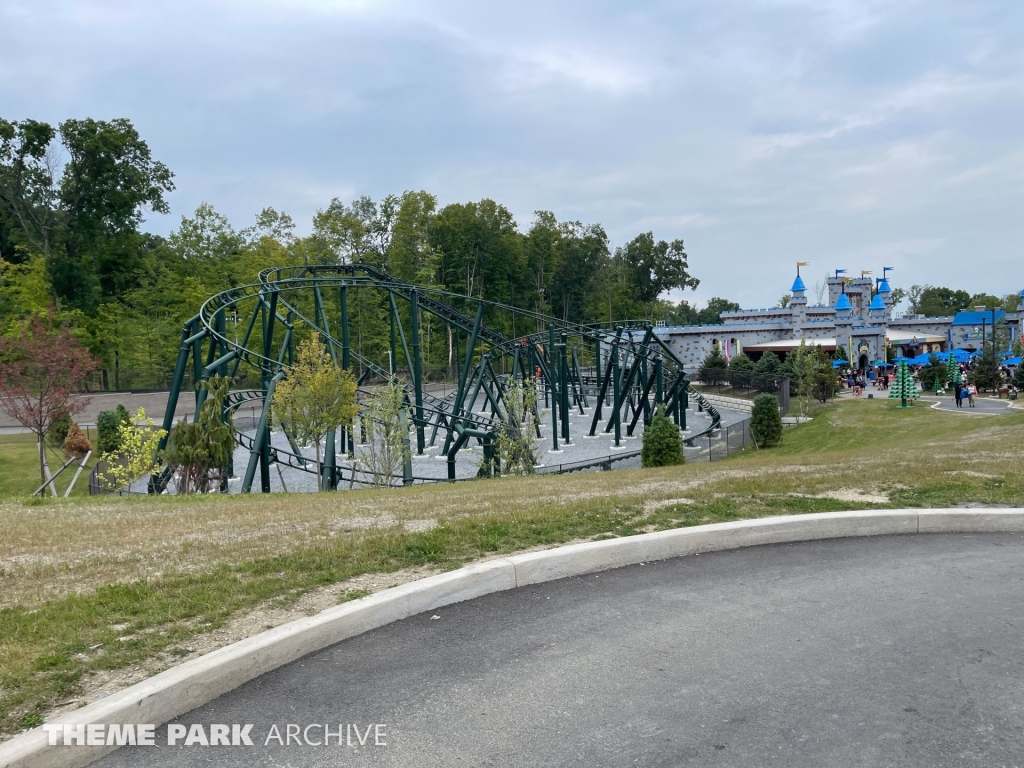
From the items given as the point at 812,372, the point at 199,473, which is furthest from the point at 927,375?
the point at 199,473

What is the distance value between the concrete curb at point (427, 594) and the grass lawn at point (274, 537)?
34 cm

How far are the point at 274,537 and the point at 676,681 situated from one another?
509cm

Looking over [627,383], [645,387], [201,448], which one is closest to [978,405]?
[645,387]

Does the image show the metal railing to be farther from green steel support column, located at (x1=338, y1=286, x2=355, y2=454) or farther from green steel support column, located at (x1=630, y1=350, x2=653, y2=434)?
green steel support column, located at (x1=338, y1=286, x2=355, y2=454)

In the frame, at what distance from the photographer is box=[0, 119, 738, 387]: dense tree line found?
5625 cm

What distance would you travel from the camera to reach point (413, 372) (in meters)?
31.5

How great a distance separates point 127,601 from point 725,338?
240 feet

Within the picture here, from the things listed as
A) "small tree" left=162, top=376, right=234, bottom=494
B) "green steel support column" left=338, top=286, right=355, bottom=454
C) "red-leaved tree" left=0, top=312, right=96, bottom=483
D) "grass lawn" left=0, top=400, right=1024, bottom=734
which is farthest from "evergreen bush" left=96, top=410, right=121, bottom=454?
"grass lawn" left=0, top=400, right=1024, bottom=734

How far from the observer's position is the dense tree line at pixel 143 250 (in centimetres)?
→ 5625

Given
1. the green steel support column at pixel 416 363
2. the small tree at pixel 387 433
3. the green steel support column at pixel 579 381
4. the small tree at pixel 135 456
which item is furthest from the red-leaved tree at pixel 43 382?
the green steel support column at pixel 579 381

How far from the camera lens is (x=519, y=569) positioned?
6.93 meters

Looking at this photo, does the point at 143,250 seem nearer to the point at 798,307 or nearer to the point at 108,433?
the point at 108,433

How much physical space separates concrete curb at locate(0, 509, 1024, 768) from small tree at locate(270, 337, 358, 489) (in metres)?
14.4

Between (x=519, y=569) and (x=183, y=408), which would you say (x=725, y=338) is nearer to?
(x=183, y=408)
